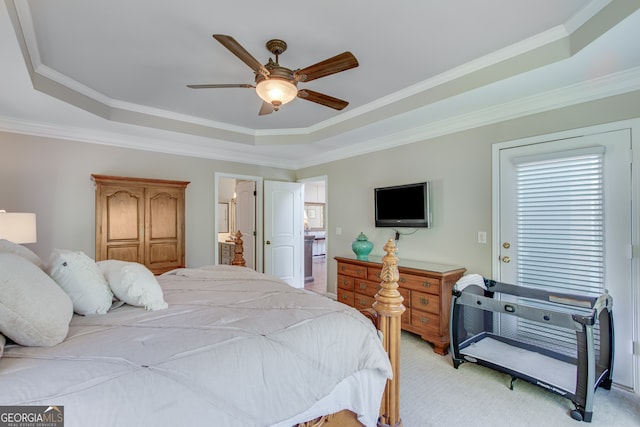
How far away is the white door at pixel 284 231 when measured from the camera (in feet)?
17.2

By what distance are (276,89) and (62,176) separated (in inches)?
124

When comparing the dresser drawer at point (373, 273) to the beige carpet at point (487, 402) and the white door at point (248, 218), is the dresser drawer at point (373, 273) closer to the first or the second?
the beige carpet at point (487, 402)

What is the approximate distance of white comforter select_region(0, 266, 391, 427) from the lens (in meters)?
0.95

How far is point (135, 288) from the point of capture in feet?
5.38

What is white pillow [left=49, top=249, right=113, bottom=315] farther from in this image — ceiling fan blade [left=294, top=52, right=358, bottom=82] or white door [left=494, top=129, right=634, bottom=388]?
white door [left=494, top=129, right=634, bottom=388]

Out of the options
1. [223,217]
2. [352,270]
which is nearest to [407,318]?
[352,270]

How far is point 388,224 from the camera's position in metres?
3.95

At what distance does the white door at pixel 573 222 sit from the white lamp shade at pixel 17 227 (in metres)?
4.16

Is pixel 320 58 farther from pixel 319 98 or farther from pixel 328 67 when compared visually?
pixel 328 67

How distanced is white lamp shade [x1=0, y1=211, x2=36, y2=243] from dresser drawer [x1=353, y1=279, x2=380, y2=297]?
3.22 m

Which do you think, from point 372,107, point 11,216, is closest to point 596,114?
point 372,107

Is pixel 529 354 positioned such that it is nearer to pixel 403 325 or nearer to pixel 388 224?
pixel 403 325

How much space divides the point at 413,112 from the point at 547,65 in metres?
1.17

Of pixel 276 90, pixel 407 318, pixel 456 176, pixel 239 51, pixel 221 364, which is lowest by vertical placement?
pixel 407 318
